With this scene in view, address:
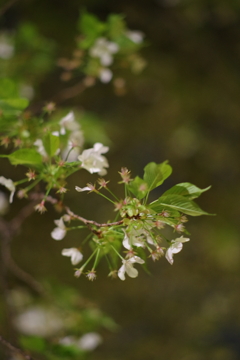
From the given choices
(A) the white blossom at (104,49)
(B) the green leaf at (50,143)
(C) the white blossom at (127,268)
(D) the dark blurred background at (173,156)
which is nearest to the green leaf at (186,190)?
(C) the white blossom at (127,268)

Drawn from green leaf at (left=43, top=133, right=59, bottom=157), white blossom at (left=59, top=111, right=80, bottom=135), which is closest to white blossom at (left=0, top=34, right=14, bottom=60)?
white blossom at (left=59, top=111, right=80, bottom=135)

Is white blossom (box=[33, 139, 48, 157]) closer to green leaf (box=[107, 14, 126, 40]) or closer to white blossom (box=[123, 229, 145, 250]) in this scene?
white blossom (box=[123, 229, 145, 250])

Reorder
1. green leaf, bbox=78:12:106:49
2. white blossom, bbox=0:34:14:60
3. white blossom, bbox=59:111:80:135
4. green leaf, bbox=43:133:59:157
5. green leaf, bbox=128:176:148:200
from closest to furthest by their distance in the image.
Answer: green leaf, bbox=128:176:148:200 → green leaf, bbox=43:133:59:157 → white blossom, bbox=59:111:80:135 → green leaf, bbox=78:12:106:49 → white blossom, bbox=0:34:14:60

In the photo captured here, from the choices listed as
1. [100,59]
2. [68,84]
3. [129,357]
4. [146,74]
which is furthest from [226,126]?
[129,357]

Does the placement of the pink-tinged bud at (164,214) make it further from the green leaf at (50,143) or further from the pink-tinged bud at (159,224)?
the green leaf at (50,143)

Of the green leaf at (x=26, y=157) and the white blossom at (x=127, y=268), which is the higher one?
the green leaf at (x=26, y=157)

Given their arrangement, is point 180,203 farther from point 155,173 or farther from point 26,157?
point 26,157

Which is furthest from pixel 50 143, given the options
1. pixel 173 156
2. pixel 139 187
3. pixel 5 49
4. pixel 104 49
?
pixel 173 156
